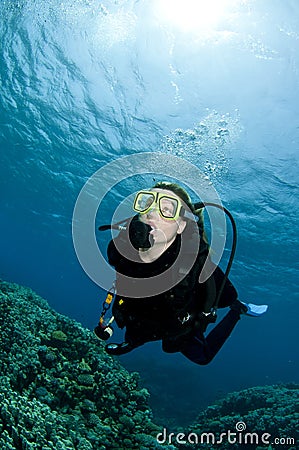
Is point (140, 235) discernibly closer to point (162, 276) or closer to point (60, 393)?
point (162, 276)

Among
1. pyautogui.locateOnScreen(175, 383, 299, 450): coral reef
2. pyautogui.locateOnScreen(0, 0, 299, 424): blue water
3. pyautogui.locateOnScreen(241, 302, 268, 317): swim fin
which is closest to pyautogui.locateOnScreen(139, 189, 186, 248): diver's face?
pyautogui.locateOnScreen(241, 302, 268, 317): swim fin

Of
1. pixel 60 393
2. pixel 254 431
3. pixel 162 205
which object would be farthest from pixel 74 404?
pixel 254 431

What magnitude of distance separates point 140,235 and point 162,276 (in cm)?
57

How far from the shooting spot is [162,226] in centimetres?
404

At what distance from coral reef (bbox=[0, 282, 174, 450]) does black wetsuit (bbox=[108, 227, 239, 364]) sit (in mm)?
2255

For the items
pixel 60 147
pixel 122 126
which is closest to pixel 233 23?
pixel 122 126

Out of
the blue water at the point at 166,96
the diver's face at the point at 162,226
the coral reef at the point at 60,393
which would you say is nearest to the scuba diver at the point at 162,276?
the diver's face at the point at 162,226

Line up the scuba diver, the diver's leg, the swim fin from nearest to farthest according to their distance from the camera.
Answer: the scuba diver < the diver's leg < the swim fin

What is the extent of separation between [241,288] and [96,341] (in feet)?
125

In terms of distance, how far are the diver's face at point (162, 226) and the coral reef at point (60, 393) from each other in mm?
3540

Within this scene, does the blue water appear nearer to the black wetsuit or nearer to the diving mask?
the diving mask

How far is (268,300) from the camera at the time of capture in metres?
46.0

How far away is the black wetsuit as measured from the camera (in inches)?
150

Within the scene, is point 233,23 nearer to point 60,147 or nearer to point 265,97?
point 265,97
